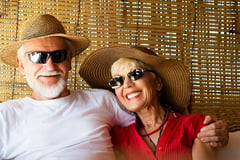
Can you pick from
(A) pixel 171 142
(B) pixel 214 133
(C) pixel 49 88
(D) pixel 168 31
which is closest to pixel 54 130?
(C) pixel 49 88

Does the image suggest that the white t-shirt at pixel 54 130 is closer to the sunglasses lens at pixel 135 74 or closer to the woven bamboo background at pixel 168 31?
the sunglasses lens at pixel 135 74

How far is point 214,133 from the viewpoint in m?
1.80

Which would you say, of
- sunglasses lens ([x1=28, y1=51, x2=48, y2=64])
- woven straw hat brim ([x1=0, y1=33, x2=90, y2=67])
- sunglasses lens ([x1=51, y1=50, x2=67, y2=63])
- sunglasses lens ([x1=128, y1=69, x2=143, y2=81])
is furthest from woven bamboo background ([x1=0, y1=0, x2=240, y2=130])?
sunglasses lens ([x1=128, y1=69, x2=143, y2=81])

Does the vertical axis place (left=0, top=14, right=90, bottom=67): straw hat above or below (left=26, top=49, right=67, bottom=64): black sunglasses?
above

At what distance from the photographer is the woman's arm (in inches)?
70.8

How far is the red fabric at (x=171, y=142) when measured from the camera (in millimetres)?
1915

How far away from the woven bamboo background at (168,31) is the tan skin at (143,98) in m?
0.80

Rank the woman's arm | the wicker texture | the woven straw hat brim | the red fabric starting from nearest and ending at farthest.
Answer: the woman's arm, the red fabric, the woven straw hat brim, the wicker texture

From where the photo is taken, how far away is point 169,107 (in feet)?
7.64

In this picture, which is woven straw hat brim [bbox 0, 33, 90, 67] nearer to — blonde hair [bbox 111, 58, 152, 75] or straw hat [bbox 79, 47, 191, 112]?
straw hat [bbox 79, 47, 191, 112]

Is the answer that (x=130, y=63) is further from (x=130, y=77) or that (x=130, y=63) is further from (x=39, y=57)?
(x=39, y=57)

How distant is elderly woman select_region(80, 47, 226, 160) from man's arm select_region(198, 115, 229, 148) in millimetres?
49

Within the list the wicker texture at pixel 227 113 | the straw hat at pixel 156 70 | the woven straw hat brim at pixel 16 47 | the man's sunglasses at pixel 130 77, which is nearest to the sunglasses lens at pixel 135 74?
the man's sunglasses at pixel 130 77

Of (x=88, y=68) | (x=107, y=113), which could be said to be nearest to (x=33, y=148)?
(x=107, y=113)
